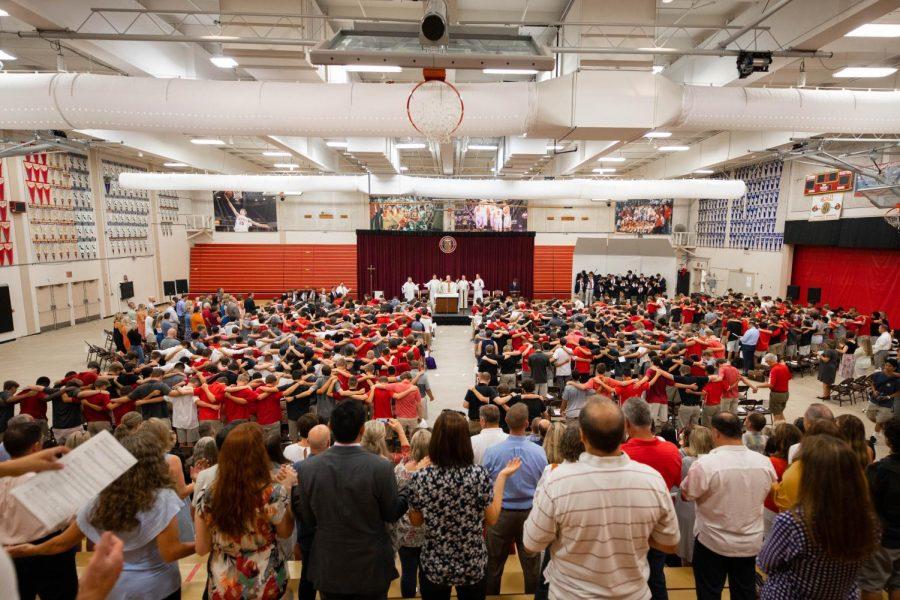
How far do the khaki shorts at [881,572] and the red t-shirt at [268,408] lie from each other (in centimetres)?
641

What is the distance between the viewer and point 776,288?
18.4 metres

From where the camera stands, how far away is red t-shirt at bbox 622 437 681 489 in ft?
9.87

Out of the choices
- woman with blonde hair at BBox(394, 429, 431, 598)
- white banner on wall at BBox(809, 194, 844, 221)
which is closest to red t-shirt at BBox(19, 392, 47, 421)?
woman with blonde hair at BBox(394, 429, 431, 598)

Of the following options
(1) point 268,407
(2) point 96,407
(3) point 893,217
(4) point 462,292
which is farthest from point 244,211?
(3) point 893,217

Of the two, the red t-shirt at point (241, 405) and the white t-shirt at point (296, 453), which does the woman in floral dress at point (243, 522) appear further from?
the red t-shirt at point (241, 405)

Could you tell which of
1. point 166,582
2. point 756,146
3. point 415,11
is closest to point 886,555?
point 166,582

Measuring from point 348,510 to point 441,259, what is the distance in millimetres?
22827

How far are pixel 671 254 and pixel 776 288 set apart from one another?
17.3 ft

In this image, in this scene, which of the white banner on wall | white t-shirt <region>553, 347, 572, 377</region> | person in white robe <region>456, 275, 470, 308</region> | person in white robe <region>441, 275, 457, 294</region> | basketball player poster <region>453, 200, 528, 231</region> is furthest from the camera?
basketball player poster <region>453, 200, 528, 231</region>

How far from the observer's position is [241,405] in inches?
265

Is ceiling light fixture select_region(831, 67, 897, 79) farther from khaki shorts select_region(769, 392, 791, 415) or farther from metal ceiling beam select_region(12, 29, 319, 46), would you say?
metal ceiling beam select_region(12, 29, 319, 46)

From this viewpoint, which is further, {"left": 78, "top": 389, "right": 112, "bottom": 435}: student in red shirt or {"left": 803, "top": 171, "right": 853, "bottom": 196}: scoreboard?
{"left": 803, "top": 171, "right": 853, "bottom": 196}: scoreboard

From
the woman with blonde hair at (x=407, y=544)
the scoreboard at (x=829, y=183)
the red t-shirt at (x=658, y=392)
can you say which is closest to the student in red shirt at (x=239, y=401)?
the woman with blonde hair at (x=407, y=544)

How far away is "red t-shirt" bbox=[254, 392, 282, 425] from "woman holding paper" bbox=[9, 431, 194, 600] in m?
4.62
